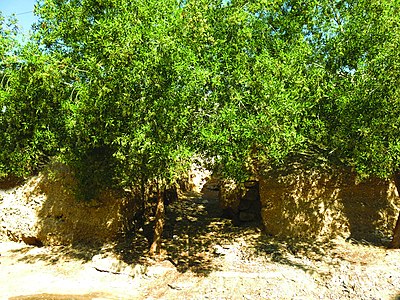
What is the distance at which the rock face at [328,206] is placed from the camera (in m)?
14.1

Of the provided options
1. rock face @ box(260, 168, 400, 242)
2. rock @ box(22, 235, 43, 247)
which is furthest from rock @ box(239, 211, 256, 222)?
rock @ box(22, 235, 43, 247)

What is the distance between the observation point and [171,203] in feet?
61.6

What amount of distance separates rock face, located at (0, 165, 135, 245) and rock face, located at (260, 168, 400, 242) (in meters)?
5.44

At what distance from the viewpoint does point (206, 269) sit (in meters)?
13.0

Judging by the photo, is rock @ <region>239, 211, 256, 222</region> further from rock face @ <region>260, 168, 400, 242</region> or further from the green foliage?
Result: the green foliage

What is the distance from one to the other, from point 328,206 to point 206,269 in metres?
4.68

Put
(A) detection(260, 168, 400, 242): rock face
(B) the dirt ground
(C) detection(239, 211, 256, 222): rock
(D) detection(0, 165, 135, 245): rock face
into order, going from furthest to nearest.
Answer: (C) detection(239, 211, 256, 222): rock → (D) detection(0, 165, 135, 245): rock face → (A) detection(260, 168, 400, 242): rock face → (B) the dirt ground

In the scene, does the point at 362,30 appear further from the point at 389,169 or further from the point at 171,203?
the point at 171,203

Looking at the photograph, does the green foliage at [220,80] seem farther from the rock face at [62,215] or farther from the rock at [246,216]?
the rock at [246,216]

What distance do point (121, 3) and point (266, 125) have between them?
5297 millimetres

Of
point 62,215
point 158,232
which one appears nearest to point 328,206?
point 158,232

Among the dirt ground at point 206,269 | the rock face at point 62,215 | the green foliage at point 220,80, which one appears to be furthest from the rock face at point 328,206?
the rock face at point 62,215

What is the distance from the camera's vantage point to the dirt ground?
11.6m

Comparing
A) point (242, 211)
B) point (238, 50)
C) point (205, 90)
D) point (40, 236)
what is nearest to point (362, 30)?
point (238, 50)
